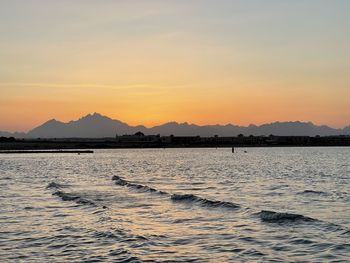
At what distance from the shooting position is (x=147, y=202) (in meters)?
36.2

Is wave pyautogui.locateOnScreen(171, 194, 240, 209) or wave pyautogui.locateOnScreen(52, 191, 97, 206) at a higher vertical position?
wave pyautogui.locateOnScreen(52, 191, 97, 206)

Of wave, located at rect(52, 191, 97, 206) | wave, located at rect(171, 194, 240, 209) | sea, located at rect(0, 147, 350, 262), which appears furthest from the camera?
wave, located at rect(52, 191, 97, 206)

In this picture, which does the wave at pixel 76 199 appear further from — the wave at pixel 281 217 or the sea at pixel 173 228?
the wave at pixel 281 217

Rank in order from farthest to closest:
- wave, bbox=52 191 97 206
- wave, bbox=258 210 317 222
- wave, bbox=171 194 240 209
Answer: wave, bbox=52 191 97 206, wave, bbox=171 194 240 209, wave, bbox=258 210 317 222

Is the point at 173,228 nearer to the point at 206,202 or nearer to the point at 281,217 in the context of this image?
the point at 281,217

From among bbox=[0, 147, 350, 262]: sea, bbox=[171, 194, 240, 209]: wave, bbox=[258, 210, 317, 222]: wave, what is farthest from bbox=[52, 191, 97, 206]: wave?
bbox=[258, 210, 317, 222]: wave

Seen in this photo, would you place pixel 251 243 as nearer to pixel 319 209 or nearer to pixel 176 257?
pixel 176 257

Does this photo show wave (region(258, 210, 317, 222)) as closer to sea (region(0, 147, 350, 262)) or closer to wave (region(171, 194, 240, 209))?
sea (region(0, 147, 350, 262))

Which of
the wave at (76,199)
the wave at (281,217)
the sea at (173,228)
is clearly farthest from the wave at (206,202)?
the wave at (76,199)

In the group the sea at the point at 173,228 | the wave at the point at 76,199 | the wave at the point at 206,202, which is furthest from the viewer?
the wave at the point at 76,199

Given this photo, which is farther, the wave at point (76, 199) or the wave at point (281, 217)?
the wave at point (76, 199)

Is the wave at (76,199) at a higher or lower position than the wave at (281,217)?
higher

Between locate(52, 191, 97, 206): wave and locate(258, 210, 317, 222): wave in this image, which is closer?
locate(258, 210, 317, 222): wave

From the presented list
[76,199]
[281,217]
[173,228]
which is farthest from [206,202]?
[173,228]
